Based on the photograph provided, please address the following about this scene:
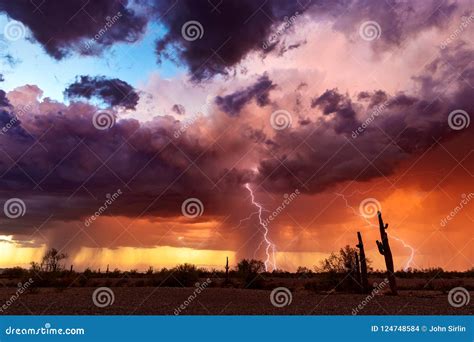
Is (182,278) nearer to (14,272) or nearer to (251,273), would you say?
(251,273)

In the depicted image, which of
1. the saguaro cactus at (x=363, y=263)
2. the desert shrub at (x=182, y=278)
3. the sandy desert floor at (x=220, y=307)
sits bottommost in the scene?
the sandy desert floor at (x=220, y=307)

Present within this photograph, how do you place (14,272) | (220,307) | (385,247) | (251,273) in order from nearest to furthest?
(220,307) → (385,247) → (251,273) → (14,272)

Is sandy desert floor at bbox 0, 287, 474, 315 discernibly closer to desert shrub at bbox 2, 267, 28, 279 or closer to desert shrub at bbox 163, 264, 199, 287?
desert shrub at bbox 163, 264, 199, 287

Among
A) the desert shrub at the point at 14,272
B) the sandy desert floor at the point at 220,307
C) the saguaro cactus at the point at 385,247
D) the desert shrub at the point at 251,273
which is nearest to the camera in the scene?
the sandy desert floor at the point at 220,307

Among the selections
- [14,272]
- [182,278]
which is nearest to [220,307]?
[182,278]

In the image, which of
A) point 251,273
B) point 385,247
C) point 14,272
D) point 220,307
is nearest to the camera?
point 220,307

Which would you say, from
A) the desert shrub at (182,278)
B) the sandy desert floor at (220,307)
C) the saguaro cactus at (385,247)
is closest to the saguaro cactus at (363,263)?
the saguaro cactus at (385,247)

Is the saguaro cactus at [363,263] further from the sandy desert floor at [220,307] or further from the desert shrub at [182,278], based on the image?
the desert shrub at [182,278]

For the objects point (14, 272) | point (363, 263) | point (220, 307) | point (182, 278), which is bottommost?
point (220, 307)

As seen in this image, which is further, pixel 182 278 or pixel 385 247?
pixel 182 278

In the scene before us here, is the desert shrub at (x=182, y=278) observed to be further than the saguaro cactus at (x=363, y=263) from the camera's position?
Yes

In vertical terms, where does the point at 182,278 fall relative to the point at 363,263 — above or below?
above

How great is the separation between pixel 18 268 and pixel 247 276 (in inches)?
1589

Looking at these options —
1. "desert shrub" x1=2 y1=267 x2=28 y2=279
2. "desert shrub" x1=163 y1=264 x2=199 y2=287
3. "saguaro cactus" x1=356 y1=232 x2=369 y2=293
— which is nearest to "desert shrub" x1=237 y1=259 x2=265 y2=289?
"desert shrub" x1=163 y1=264 x2=199 y2=287
